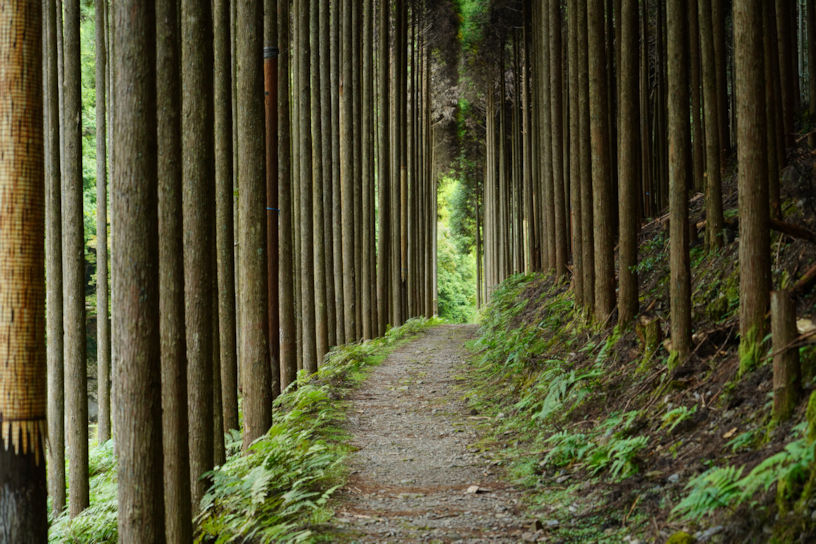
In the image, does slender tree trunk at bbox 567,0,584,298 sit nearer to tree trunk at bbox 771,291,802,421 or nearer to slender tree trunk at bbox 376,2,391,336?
tree trunk at bbox 771,291,802,421

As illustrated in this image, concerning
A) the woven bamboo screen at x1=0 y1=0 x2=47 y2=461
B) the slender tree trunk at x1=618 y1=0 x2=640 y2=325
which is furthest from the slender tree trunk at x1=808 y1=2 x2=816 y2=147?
the woven bamboo screen at x1=0 y1=0 x2=47 y2=461

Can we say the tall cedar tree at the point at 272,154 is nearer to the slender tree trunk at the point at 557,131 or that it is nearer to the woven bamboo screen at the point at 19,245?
the woven bamboo screen at the point at 19,245

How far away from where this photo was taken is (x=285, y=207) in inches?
357

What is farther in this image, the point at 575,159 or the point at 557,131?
the point at 557,131

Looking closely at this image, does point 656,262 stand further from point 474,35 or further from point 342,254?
point 474,35

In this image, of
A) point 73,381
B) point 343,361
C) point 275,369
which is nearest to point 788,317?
point 275,369

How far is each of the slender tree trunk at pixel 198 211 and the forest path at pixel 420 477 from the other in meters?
1.23

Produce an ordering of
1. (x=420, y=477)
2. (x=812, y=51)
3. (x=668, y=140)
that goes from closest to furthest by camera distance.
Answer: (x=420, y=477), (x=668, y=140), (x=812, y=51)

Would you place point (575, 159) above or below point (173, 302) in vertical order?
above

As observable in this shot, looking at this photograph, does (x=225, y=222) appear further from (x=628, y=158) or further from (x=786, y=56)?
(x=786, y=56)

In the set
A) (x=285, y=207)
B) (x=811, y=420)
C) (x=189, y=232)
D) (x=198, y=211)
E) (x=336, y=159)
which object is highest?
(x=336, y=159)

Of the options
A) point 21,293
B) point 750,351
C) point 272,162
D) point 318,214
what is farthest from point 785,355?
point 318,214

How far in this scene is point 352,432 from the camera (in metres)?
6.91

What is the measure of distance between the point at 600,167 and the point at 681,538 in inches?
197
